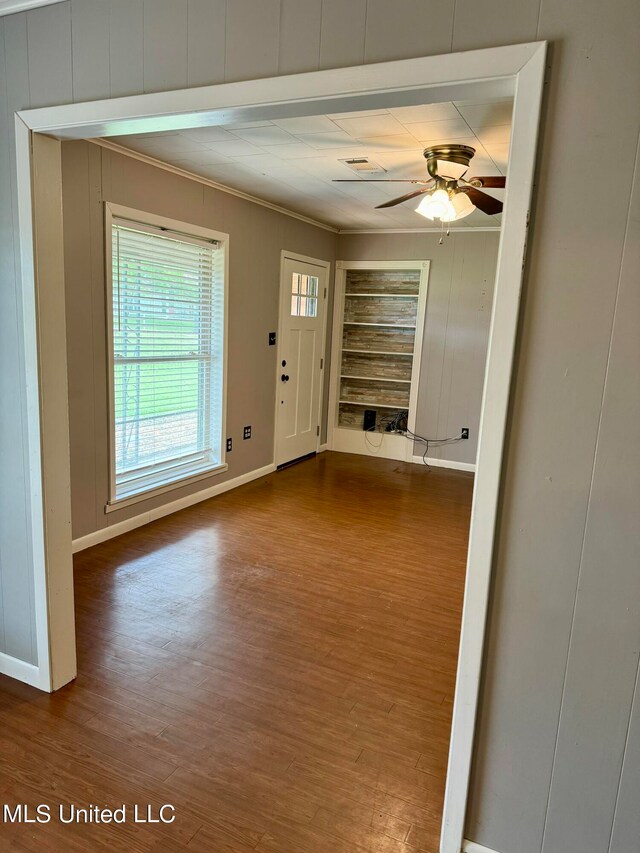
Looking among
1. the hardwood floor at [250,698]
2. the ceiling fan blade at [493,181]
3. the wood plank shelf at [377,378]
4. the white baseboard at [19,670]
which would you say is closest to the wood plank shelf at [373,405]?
the wood plank shelf at [377,378]

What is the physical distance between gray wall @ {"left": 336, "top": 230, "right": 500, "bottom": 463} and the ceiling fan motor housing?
250 cm

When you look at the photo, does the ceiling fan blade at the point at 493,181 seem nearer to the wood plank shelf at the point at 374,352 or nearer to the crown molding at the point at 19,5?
the crown molding at the point at 19,5

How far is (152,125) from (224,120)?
0.26m

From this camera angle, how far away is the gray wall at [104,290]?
10.5 feet

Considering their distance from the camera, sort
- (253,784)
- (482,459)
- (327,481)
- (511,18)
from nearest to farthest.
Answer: (511,18), (482,459), (253,784), (327,481)

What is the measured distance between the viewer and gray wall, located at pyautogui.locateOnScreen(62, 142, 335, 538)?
3186mm

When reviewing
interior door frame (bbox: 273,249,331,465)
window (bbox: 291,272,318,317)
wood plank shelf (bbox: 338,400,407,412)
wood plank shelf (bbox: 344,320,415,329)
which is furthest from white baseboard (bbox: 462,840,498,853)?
wood plank shelf (bbox: 344,320,415,329)

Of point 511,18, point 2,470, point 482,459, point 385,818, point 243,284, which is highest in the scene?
point 511,18

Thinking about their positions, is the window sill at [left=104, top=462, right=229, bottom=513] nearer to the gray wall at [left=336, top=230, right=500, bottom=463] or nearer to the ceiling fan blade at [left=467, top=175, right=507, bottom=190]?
the gray wall at [left=336, top=230, right=500, bottom=463]

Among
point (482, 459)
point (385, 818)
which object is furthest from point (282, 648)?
point (482, 459)

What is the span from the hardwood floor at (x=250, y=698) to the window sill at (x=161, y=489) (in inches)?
9.5

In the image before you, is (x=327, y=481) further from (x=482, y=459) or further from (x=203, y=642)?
(x=482, y=459)

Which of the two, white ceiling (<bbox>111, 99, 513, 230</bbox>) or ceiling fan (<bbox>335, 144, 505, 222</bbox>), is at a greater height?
white ceiling (<bbox>111, 99, 513, 230</bbox>)

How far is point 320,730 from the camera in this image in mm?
2088
